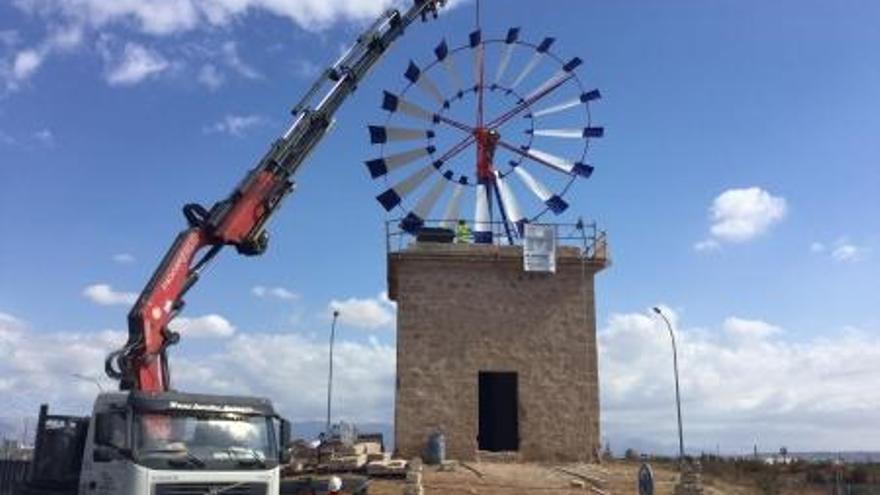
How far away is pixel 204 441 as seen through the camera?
1552cm

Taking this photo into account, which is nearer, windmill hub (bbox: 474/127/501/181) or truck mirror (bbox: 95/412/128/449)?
truck mirror (bbox: 95/412/128/449)

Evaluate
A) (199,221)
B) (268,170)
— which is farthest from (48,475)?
(268,170)

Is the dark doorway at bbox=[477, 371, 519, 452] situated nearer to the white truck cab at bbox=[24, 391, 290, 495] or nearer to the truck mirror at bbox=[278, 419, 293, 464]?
the truck mirror at bbox=[278, 419, 293, 464]

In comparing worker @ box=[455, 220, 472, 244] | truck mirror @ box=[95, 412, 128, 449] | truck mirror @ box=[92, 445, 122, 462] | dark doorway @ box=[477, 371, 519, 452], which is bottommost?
truck mirror @ box=[92, 445, 122, 462]

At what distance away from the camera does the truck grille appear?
14742 mm

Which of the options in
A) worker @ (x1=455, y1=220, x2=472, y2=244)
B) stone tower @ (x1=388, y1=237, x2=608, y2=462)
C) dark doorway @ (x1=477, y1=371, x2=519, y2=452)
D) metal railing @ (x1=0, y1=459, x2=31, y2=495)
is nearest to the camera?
metal railing @ (x1=0, y1=459, x2=31, y2=495)

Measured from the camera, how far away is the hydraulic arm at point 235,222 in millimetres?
20047

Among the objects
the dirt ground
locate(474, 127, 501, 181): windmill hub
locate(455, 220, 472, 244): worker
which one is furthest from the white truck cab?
locate(474, 127, 501, 181): windmill hub

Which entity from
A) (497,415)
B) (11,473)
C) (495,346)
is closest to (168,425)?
(11,473)

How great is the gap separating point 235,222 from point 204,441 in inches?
338

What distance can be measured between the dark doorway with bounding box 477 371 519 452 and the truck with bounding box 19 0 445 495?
12301 mm

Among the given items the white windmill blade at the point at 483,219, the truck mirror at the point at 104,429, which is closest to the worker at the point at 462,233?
the white windmill blade at the point at 483,219

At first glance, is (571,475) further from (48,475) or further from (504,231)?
(48,475)

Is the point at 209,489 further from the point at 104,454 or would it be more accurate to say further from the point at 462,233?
the point at 462,233
